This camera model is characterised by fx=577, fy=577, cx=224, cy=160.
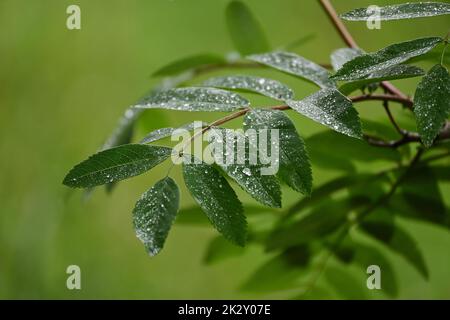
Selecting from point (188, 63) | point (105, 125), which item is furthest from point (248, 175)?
point (105, 125)

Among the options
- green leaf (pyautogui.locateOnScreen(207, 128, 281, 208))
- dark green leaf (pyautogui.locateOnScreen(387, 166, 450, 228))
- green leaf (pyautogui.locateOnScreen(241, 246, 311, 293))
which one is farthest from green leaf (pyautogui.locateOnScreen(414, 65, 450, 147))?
green leaf (pyautogui.locateOnScreen(241, 246, 311, 293))

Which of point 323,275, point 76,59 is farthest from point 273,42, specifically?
point 323,275

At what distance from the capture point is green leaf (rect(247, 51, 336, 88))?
0.57 metres

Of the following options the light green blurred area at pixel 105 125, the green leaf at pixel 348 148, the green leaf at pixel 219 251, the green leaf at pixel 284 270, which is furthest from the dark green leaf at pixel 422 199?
the light green blurred area at pixel 105 125

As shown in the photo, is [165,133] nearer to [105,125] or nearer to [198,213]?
[198,213]

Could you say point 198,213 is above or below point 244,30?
below

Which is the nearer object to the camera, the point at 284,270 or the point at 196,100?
the point at 196,100

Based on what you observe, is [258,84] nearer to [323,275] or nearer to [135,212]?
[135,212]

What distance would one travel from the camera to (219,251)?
2.69ft

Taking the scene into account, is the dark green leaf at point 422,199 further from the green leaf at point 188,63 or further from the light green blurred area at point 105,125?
the light green blurred area at point 105,125

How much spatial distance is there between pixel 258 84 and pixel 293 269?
296 mm

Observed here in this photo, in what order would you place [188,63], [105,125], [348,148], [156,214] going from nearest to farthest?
[156,214] < [348,148] < [188,63] < [105,125]

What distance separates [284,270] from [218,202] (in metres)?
0.38
